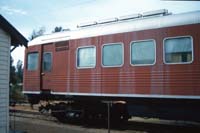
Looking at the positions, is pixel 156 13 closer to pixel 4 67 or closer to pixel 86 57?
pixel 86 57

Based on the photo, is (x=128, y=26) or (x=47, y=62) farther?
(x=47, y=62)

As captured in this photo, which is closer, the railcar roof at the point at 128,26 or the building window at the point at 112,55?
the railcar roof at the point at 128,26

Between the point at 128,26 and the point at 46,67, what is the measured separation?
4.46 meters

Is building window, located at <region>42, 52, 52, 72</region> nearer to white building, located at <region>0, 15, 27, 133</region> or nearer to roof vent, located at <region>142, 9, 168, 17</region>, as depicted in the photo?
white building, located at <region>0, 15, 27, 133</region>

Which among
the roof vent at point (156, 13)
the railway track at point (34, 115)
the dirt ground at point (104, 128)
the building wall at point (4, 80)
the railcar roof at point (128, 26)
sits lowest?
the dirt ground at point (104, 128)

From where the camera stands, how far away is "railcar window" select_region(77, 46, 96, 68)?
14508 mm

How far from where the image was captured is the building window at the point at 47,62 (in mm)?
16328

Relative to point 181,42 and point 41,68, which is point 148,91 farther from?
point 41,68

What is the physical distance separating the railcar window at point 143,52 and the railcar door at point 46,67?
4.27m

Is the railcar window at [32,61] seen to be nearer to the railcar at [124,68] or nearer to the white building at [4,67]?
the railcar at [124,68]

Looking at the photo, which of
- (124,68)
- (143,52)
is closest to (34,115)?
(124,68)

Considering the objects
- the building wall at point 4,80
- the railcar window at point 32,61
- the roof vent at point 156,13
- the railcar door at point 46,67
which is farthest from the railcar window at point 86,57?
the building wall at point 4,80

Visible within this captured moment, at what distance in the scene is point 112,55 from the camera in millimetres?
13906

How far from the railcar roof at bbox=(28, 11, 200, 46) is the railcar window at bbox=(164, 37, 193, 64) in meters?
0.55
